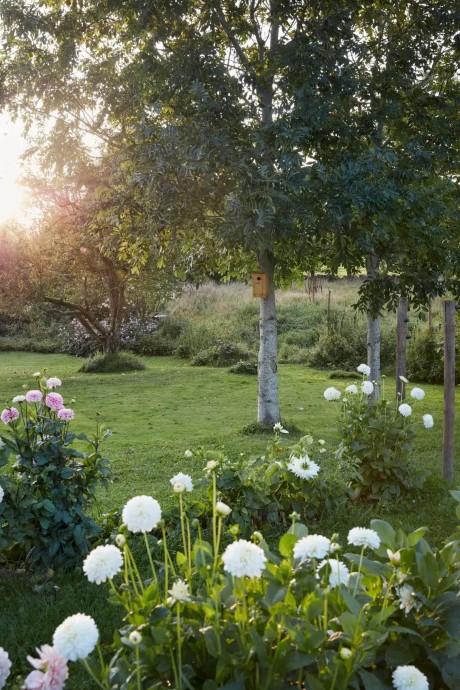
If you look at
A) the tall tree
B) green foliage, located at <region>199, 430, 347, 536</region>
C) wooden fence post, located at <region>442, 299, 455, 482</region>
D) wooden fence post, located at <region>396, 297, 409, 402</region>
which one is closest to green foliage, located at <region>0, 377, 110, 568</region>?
green foliage, located at <region>199, 430, 347, 536</region>

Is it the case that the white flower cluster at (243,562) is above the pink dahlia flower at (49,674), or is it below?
above

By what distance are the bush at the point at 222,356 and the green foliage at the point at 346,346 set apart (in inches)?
73.3

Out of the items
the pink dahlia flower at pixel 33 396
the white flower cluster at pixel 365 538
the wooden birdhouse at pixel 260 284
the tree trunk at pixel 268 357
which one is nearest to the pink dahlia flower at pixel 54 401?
the pink dahlia flower at pixel 33 396

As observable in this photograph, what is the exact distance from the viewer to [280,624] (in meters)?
1.62

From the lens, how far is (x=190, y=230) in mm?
9016

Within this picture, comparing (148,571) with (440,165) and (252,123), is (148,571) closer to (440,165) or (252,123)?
(252,123)

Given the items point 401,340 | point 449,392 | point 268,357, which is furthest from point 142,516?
point 268,357

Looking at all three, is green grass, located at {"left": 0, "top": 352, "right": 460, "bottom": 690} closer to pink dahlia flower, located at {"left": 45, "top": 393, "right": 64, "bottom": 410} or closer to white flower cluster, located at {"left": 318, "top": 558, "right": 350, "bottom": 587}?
pink dahlia flower, located at {"left": 45, "top": 393, "right": 64, "bottom": 410}

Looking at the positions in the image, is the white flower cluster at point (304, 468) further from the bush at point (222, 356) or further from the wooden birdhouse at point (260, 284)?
the bush at point (222, 356)

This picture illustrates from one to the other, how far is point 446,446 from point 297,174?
3.22 m

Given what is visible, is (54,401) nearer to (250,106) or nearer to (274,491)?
(274,491)

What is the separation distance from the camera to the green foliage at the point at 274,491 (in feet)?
14.3

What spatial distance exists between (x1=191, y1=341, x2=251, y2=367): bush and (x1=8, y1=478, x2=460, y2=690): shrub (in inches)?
603

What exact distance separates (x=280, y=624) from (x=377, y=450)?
12.8 feet
